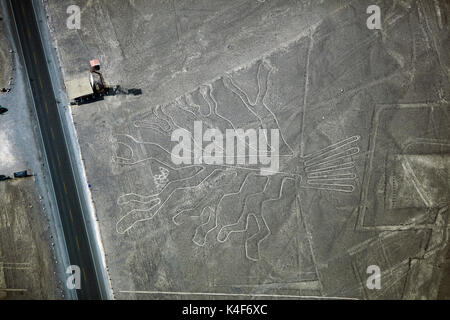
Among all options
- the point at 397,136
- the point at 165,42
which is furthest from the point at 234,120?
the point at 397,136

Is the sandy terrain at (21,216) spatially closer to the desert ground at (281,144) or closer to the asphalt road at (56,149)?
the asphalt road at (56,149)

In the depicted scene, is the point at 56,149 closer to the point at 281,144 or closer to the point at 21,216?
the point at 21,216

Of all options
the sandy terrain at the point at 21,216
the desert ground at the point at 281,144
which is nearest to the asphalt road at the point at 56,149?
the sandy terrain at the point at 21,216

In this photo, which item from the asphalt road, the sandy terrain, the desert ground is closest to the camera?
the desert ground

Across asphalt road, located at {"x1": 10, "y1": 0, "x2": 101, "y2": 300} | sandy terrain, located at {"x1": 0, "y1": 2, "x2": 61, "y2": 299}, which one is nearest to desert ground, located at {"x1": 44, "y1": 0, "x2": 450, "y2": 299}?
asphalt road, located at {"x1": 10, "y1": 0, "x2": 101, "y2": 300}

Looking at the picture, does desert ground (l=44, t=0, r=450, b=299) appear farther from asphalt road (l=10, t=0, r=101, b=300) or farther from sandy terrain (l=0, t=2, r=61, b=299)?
sandy terrain (l=0, t=2, r=61, b=299)

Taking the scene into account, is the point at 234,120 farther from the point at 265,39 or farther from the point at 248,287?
the point at 248,287

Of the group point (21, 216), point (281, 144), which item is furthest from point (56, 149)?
point (281, 144)

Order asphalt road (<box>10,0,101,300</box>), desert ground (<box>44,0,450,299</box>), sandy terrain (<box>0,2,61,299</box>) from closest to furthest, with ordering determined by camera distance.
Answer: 1. desert ground (<box>44,0,450,299</box>)
2. sandy terrain (<box>0,2,61,299</box>)
3. asphalt road (<box>10,0,101,300</box>)

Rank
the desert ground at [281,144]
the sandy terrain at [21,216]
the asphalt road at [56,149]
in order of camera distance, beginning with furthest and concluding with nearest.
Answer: the asphalt road at [56,149] < the sandy terrain at [21,216] < the desert ground at [281,144]

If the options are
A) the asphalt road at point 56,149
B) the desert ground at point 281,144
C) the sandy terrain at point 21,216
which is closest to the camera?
Answer: the desert ground at point 281,144
